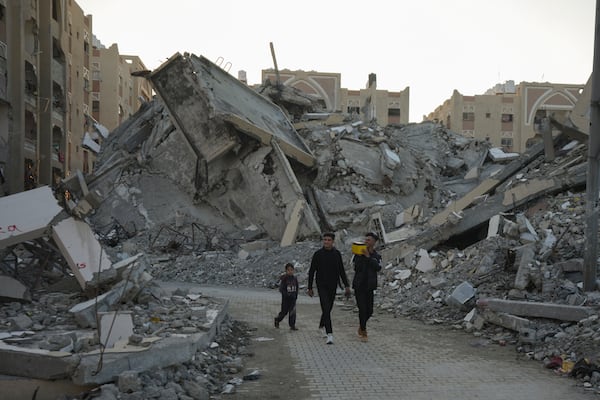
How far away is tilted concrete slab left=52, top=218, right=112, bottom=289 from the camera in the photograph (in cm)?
698

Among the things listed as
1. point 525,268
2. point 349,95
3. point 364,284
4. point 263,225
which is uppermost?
point 349,95

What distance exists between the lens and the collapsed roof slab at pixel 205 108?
61.7 feet

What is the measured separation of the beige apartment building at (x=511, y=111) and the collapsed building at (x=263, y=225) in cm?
2611

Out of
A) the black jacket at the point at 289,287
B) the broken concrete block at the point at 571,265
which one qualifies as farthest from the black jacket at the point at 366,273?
the broken concrete block at the point at 571,265

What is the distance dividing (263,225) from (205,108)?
4.80 m

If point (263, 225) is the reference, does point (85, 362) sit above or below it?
below

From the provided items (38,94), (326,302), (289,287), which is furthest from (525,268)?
(38,94)

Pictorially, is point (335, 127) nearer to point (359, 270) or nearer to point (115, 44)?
point (359, 270)

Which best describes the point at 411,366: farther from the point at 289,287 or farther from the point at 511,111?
the point at 511,111

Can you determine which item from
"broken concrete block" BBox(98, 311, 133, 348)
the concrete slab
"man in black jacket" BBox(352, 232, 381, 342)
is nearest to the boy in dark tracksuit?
"man in black jacket" BBox(352, 232, 381, 342)

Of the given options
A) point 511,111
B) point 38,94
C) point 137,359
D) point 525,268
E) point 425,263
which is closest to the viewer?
point 137,359

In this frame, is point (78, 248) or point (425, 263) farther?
point (425, 263)

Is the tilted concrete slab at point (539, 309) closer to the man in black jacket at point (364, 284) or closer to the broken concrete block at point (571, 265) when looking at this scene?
the broken concrete block at point (571, 265)

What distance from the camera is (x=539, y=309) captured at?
6.68 m
